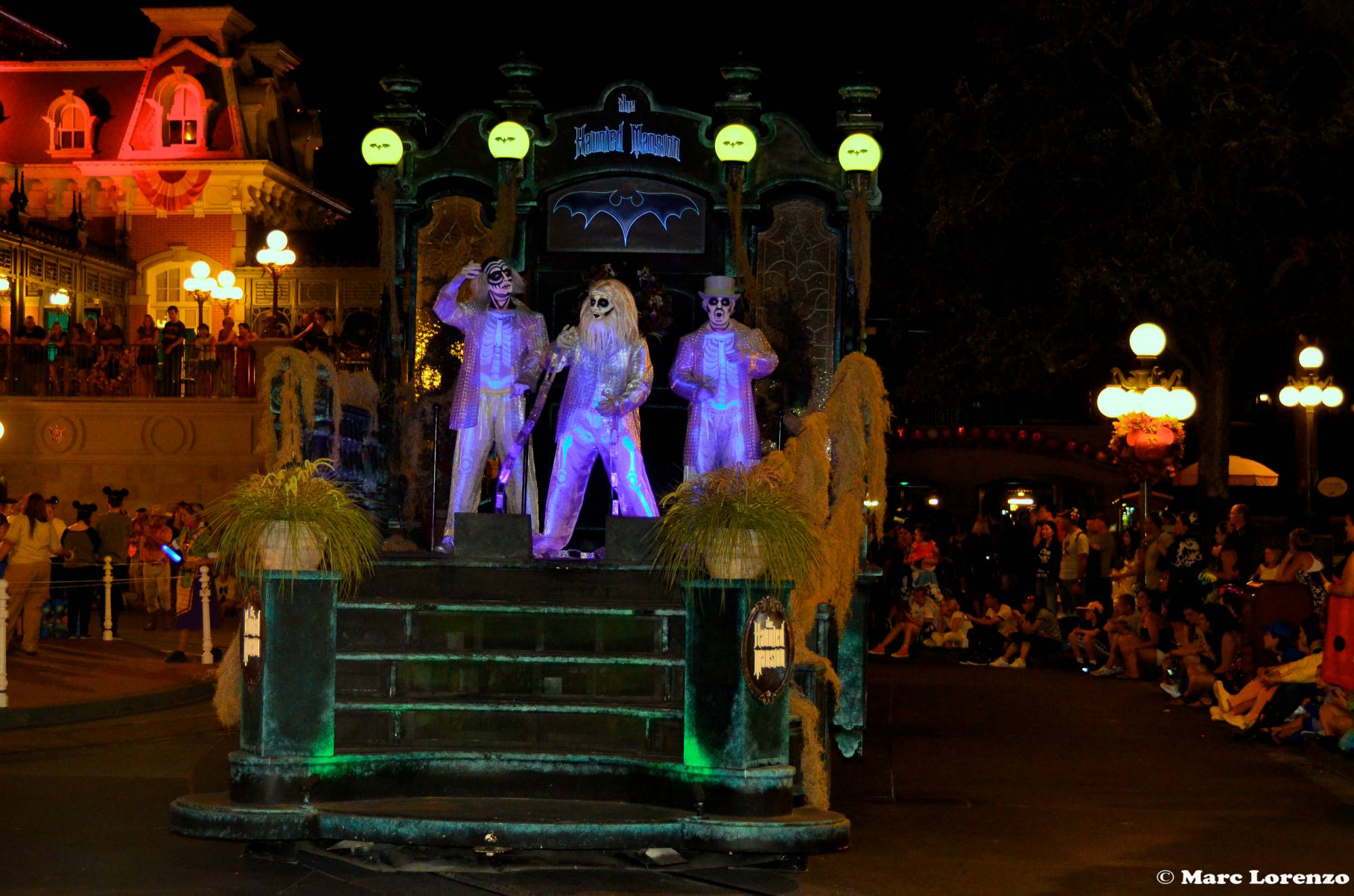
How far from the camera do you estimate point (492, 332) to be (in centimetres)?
1236

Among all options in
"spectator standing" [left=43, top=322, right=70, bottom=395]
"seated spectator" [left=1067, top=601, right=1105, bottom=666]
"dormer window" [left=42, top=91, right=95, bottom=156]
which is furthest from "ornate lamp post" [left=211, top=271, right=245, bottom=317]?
"seated spectator" [left=1067, top=601, right=1105, bottom=666]

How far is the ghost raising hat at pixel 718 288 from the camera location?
505 inches

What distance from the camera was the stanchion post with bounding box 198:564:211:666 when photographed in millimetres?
18109

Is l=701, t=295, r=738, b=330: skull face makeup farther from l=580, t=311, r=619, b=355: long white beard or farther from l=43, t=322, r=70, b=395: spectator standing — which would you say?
l=43, t=322, r=70, b=395: spectator standing

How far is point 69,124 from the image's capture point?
3875 cm

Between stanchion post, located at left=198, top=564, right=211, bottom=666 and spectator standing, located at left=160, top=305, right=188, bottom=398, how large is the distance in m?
11.2

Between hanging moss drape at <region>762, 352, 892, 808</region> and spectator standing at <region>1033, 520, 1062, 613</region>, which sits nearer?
hanging moss drape at <region>762, 352, 892, 808</region>

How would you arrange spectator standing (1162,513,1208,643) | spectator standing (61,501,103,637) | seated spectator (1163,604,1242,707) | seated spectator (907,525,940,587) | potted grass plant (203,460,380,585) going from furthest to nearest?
seated spectator (907,525,940,587)
spectator standing (61,501,103,637)
spectator standing (1162,513,1208,643)
seated spectator (1163,604,1242,707)
potted grass plant (203,460,380,585)

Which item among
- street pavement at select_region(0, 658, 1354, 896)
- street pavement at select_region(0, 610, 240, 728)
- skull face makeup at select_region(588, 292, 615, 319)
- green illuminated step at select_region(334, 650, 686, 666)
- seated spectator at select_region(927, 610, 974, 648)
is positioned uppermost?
skull face makeup at select_region(588, 292, 615, 319)

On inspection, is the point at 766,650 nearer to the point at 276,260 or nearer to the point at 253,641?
the point at 253,641

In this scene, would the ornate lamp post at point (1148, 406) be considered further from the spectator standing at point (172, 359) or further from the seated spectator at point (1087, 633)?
the spectator standing at point (172, 359)

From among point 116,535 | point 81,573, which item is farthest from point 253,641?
point 116,535

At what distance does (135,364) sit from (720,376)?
1918 cm

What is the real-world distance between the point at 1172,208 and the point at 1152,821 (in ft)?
54.0
